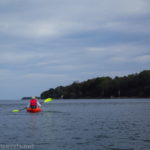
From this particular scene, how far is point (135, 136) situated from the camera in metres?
23.5

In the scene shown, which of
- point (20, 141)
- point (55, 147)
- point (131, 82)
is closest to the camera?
point (55, 147)

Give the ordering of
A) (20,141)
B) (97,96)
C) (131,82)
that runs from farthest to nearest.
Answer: (97,96)
(131,82)
(20,141)

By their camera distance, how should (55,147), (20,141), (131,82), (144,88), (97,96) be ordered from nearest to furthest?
(55,147), (20,141), (144,88), (131,82), (97,96)

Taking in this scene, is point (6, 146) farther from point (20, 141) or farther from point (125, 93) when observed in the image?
point (125, 93)

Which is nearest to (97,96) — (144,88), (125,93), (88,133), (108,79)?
(108,79)

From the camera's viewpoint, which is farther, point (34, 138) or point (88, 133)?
point (88, 133)

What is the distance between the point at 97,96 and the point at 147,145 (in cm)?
17424

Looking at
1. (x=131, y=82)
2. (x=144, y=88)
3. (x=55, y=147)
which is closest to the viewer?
(x=55, y=147)

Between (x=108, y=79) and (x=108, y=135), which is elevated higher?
(x=108, y=79)

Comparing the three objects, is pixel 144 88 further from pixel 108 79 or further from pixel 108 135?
pixel 108 135

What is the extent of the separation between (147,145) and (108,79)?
584 ft

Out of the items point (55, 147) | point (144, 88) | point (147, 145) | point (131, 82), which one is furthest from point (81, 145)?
point (131, 82)

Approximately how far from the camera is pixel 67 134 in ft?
82.7

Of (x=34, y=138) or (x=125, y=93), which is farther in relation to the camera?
(x=125, y=93)
